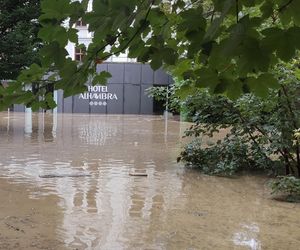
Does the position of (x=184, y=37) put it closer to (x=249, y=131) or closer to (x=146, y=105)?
(x=249, y=131)

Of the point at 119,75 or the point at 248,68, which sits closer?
the point at 248,68

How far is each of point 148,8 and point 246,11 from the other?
0.43 m

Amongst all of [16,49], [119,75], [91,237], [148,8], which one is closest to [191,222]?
[91,237]

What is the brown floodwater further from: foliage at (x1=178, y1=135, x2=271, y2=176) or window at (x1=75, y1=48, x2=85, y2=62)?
window at (x1=75, y1=48, x2=85, y2=62)

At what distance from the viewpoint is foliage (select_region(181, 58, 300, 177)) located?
1040 centimetres

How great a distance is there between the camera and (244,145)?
11.9 metres

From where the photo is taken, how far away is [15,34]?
2033cm

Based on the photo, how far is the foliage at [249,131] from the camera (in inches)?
409

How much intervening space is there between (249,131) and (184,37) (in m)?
9.23

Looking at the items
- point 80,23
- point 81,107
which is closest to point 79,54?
point 80,23

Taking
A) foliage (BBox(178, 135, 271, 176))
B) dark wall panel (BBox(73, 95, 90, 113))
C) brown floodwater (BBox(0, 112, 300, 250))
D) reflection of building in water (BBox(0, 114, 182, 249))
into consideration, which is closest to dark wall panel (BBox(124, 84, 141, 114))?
dark wall panel (BBox(73, 95, 90, 113))

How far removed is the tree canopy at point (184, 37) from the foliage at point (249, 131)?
284 inches

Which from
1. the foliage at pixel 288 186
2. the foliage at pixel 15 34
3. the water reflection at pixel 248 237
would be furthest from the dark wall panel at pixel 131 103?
the water reflection at pixel 248 237

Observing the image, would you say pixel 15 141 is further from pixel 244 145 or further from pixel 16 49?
pixel 244 145
